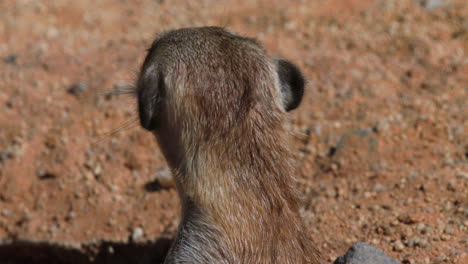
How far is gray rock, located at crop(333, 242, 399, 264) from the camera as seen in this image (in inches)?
135

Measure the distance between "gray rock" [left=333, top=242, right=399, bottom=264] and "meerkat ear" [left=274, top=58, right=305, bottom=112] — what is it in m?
0.81

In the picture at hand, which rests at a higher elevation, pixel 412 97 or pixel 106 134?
pixel 412 97

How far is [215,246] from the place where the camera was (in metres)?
3.11

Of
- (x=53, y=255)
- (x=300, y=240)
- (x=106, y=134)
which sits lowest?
(x=53, y=255)

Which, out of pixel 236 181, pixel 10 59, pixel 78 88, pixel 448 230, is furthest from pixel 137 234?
pixel 10 59

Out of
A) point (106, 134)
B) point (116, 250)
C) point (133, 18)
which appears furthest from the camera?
point (133, 18)

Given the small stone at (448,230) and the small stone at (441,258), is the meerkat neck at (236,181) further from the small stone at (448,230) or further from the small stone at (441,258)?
the small stone at (448,230)

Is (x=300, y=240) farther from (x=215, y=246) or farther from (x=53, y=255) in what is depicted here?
(x=53, y=255)

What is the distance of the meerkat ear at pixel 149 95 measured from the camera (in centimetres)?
318

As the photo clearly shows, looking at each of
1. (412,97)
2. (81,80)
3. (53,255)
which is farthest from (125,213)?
(412,97)

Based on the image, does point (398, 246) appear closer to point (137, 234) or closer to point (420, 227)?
point (420, 227)

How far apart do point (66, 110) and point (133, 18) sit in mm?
2073

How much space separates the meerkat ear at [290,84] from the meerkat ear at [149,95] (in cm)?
62

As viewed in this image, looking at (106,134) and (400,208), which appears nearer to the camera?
(400,208)
